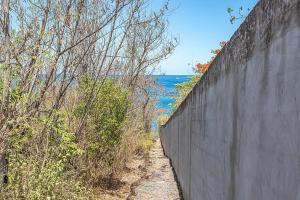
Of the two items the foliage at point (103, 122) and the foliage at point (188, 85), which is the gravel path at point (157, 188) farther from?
the foliage at point (188, 85)

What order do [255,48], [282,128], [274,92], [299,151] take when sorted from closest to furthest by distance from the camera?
[299,151], [282,128], [274,92], [255,48]

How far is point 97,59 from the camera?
942 centimetres

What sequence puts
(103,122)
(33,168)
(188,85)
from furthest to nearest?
(188,85)
(103,122)
(33,168)

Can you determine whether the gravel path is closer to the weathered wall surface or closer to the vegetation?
the vegetation

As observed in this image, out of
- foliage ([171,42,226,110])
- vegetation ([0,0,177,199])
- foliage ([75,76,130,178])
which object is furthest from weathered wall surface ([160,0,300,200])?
foliage ([171,42,226,110])

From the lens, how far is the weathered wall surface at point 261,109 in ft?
6.11

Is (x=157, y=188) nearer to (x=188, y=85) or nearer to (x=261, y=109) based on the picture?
Result: (x=261, y=109)

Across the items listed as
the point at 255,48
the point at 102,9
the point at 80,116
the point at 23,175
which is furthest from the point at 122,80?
the point at 255,48

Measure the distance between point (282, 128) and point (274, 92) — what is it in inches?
8.5

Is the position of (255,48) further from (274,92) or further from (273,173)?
(273,173)

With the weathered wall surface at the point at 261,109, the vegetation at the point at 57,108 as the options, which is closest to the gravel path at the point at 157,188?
the vegetation at the point at 57,108

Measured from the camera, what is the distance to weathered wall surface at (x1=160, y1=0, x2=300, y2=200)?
1.86 m

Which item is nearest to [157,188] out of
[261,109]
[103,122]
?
[103,122]

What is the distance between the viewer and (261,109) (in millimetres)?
2316
